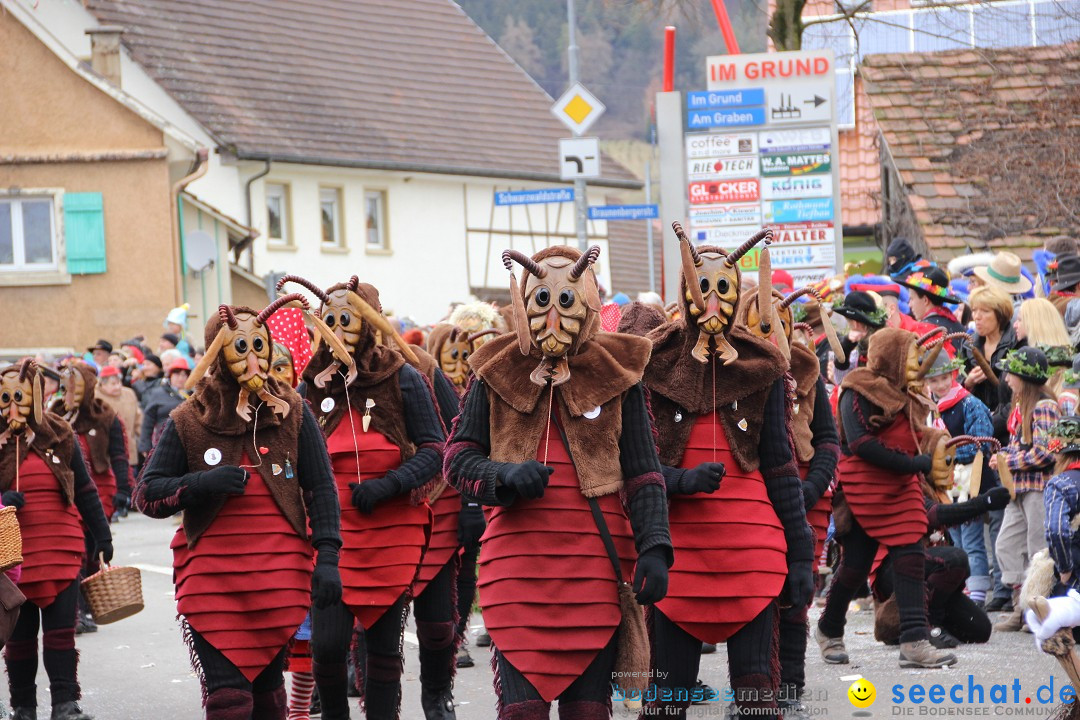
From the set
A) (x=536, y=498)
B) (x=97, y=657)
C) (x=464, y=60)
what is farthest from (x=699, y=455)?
(x=464, y=60)

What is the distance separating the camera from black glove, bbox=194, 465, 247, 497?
249 inches

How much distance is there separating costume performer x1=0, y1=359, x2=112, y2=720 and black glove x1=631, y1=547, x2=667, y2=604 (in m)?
4.15

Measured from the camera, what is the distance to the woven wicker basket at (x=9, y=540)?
761cm

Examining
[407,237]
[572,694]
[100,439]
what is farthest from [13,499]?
[407,237]

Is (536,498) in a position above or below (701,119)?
below

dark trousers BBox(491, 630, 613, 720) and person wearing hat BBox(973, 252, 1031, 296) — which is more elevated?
person wearing hat BBox(973, 252, 1031, 296)

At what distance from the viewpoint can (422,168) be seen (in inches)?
1367

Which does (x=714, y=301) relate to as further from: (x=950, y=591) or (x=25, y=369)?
(x=25, y=369)

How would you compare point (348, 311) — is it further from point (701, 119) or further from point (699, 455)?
point (701, 119)

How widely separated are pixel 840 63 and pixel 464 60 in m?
14.8

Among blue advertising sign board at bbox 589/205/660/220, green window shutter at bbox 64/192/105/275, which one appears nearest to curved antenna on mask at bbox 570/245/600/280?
blue advertising sign board at bbox 589/205/660/220

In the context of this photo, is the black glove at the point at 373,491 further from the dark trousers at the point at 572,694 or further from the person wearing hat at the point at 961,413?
the person wearing hat at the point at 961,413

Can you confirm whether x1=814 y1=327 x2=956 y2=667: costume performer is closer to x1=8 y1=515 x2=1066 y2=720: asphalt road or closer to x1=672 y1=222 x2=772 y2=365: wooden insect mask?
x1=8 y1=515 x2=1066 y2=720: asphalt road

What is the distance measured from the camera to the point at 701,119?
54.3 feet
